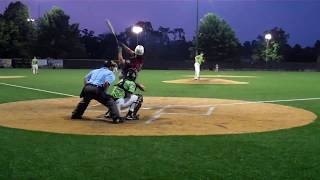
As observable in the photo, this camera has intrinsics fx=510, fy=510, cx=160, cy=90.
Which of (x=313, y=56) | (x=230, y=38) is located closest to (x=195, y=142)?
(x=230, y=38)

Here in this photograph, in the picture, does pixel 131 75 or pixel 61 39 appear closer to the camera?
pixel 131 75

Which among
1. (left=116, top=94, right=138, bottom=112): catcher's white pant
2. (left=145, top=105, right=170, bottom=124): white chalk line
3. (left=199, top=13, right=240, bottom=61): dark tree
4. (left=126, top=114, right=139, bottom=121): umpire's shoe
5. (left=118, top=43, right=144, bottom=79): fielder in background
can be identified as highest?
(left=199, top=13, right=240, bottom=61): dark tree

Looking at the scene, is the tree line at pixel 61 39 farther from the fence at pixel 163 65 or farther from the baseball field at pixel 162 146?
the baseball field at pixel 162 146

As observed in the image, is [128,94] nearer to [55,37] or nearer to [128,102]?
[128,102]

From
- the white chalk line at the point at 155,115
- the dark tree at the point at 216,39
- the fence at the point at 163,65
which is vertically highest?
the dark tree at the point at 216,39

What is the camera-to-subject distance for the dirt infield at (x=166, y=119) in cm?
1047

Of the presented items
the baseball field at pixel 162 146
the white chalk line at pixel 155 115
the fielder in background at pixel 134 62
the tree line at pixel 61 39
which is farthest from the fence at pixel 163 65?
the baseball field at pixel 162 146

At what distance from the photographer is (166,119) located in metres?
12.3

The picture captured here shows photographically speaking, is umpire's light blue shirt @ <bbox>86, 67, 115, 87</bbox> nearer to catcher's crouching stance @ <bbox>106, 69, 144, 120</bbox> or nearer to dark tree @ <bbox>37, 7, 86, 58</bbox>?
catcher's crouching stance @ <bbox>106, 69, 144, 120</bbox>

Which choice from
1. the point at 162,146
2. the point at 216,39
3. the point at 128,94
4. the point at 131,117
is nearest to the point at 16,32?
the point at 216,39

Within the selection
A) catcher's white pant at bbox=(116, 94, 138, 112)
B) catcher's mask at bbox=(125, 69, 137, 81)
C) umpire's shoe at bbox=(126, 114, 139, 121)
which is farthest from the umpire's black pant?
catcher's mask at bbox=(125, 69, 137, 81)

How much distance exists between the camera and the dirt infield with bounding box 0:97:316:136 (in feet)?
34.3

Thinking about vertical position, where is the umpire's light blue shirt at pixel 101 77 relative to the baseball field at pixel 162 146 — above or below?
above

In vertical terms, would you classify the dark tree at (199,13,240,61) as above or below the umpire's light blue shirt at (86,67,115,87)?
above
